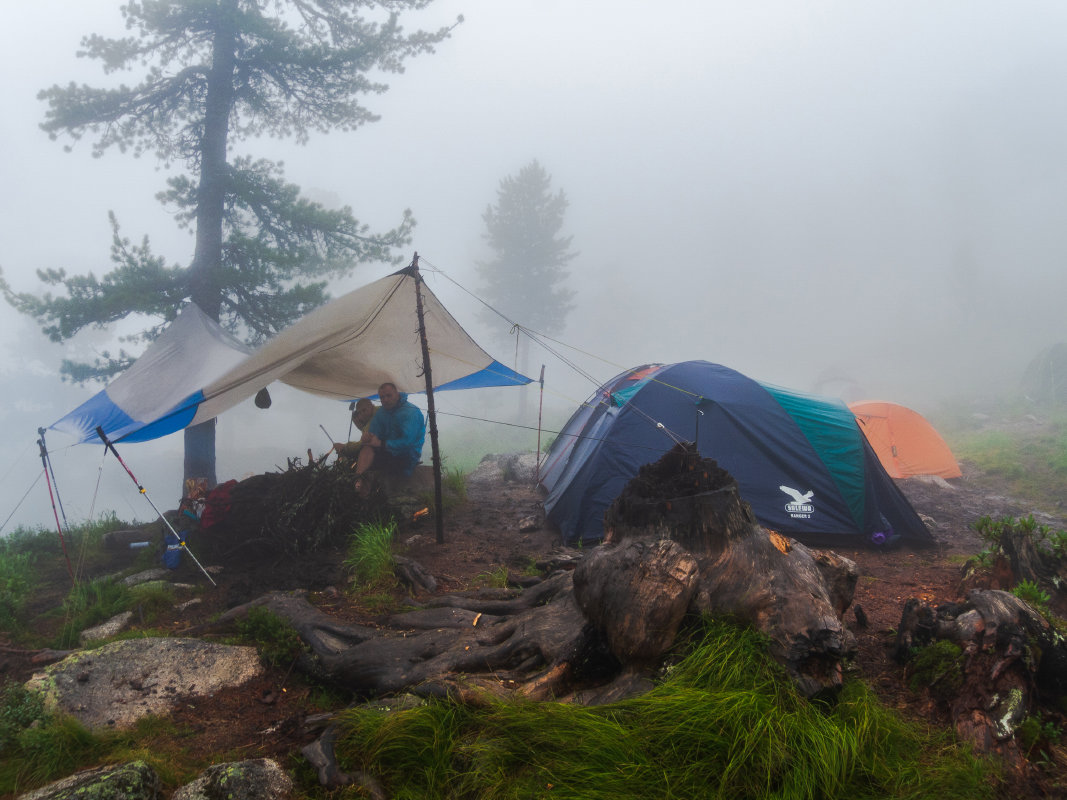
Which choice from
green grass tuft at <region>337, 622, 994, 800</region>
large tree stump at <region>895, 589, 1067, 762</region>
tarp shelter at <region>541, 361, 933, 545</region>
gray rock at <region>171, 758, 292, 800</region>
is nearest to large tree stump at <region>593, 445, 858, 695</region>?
green grass tuft at <region>337, 622, 994, 800</region>

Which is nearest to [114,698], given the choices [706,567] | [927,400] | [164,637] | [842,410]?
[164,637]

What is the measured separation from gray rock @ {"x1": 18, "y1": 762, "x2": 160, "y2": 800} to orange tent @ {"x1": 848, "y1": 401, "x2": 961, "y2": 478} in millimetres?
13251

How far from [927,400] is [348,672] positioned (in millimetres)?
42413

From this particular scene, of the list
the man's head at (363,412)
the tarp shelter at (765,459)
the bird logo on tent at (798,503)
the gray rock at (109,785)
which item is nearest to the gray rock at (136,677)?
the gray rock at (109,785)

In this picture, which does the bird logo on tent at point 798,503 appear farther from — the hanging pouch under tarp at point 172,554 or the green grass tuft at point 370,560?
the hanging pouch under tarp at point 172,554

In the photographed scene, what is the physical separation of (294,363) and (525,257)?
2890cm

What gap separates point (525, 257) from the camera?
113 ft

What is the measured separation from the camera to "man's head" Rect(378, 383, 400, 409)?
8.16m

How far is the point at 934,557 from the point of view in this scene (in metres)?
6.65

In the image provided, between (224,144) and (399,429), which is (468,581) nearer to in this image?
(399,429)

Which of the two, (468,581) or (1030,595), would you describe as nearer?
(1030,595)

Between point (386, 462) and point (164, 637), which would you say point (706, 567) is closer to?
point (164, 637)

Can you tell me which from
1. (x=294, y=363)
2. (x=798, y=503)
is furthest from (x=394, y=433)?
(x=798, y=503)

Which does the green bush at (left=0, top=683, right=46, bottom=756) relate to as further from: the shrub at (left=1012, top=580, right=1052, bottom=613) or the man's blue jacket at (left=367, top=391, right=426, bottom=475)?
the shrub at (left=1012, top=580, right=1052, bottom=613)
